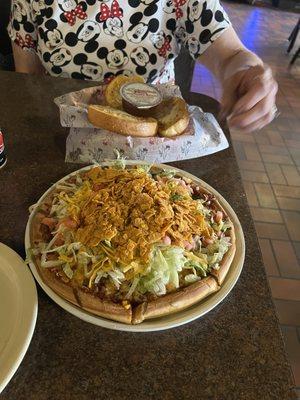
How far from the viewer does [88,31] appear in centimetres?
109

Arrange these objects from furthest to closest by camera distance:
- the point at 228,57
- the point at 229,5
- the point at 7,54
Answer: the point at 229,5, the point at 7,54, the point at 228,57

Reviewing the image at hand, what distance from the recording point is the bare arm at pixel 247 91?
0.82 meters

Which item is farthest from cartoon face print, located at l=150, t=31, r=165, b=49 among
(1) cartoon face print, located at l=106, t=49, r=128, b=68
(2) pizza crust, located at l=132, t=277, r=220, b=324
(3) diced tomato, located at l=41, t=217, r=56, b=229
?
(2) pizza crust, located at l=132, t=277, r=220, b=324

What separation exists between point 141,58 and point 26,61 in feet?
1.39

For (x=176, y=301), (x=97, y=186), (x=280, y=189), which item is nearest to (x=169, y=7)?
(x=97, y=186)

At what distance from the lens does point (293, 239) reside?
1.90m

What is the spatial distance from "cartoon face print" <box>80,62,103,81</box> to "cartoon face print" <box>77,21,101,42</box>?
0.28 feet

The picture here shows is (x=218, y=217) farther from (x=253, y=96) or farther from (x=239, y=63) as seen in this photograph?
(x=239, y=63)

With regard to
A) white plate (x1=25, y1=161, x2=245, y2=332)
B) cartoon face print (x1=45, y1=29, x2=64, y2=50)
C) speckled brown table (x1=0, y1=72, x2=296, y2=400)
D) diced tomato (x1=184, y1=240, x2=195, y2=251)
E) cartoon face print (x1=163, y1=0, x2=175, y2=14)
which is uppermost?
cartoon face print (x1=163, y1=0, x2=175, y2=14)

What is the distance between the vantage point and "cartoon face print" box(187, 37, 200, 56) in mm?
→ 1126

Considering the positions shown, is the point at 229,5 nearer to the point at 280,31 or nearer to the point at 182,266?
the point at 280,31

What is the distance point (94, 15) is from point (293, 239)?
149 centimetres

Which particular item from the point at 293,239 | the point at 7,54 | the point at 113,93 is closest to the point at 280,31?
the point at 293,239

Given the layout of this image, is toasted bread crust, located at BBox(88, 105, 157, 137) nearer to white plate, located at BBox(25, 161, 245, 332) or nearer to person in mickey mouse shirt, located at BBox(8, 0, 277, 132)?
person in mickey mouse shirt, located at BBox(8, 0, 277, 132)
